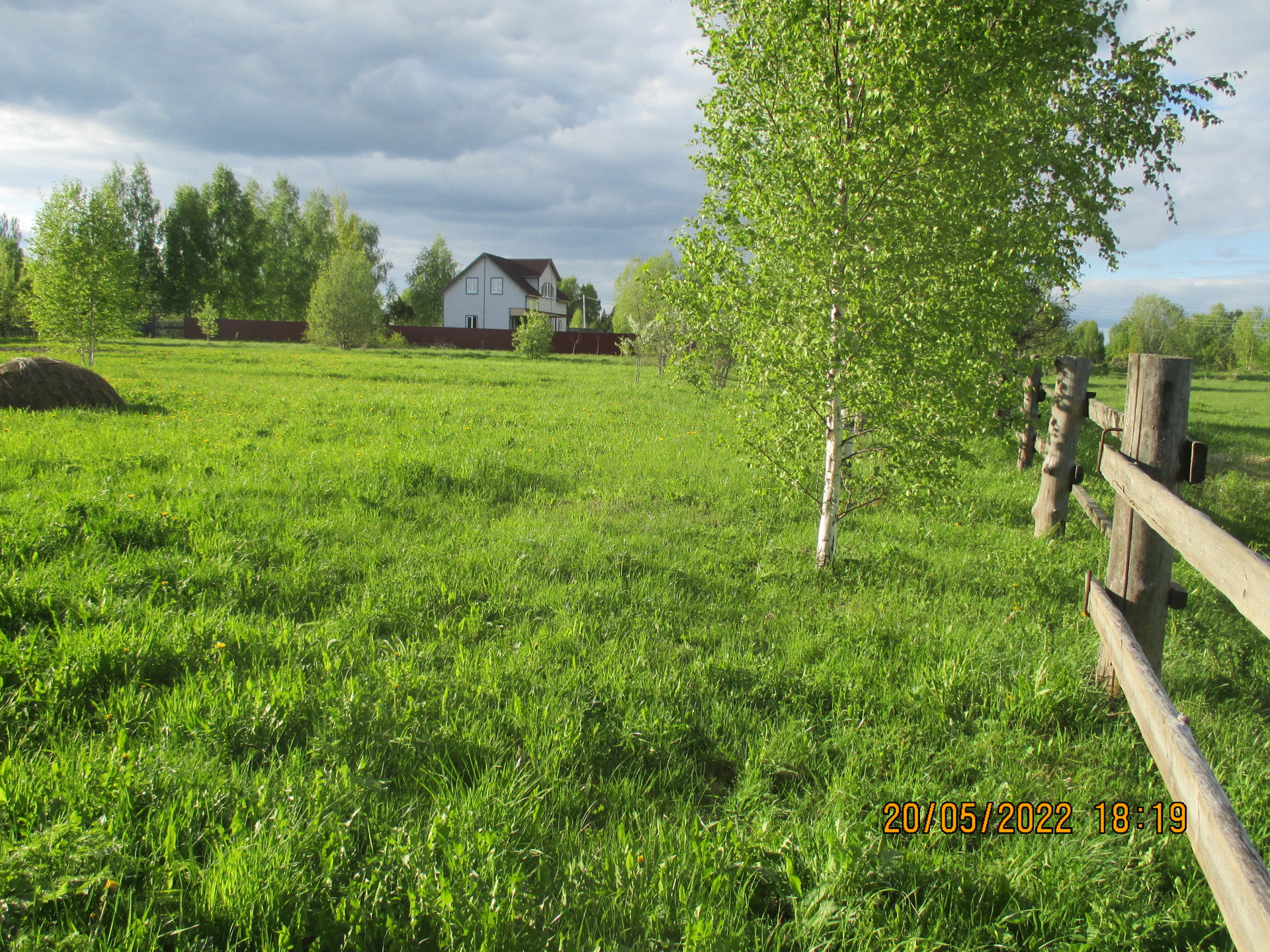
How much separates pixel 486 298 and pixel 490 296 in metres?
Result: 0.58

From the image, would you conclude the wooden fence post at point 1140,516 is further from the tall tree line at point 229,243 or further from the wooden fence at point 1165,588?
the tall tree line at point 229,243

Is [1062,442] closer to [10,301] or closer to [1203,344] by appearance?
[10,301]

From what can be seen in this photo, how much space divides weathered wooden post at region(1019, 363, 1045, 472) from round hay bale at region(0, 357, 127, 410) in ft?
48.4

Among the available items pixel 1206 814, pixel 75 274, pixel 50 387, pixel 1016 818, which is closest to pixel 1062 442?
pixel 1016 818

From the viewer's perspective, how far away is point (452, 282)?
71.0 meters

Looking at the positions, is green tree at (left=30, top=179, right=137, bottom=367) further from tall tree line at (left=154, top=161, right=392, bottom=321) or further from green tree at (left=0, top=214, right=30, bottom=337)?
tall tree line at (left=154, top=161, right=392, bottom=321)

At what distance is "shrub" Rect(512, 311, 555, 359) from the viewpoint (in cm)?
4212


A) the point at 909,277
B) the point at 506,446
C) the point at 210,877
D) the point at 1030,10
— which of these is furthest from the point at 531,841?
the point at 1030,10

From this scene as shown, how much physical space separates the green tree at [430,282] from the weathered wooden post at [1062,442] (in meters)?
80.7

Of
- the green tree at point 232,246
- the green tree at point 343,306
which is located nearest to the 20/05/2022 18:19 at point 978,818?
the green tree at point 343,306

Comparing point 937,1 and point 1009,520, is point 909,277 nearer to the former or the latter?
point 937,1

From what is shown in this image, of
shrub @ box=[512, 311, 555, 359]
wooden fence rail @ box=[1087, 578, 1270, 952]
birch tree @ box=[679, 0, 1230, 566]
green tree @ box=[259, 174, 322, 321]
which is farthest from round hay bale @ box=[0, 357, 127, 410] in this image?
green tree @ box=[259, 174, 322, 321]

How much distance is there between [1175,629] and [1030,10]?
23.3 feet

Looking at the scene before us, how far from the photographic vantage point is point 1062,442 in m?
7.34
